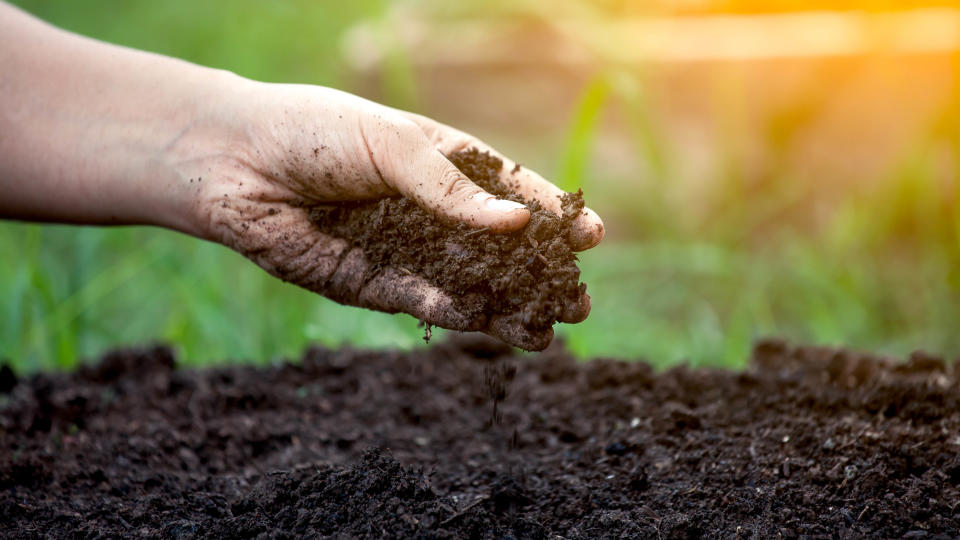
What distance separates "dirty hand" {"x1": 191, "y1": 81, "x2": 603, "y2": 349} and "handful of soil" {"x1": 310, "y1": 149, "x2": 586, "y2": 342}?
22mm

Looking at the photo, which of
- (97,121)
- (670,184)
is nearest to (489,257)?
(97,121)

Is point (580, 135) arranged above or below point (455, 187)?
above

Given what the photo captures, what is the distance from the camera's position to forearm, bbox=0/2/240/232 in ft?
5.38

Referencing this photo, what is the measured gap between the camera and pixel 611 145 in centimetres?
379

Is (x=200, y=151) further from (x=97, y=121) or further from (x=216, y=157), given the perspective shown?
(x=97, y=121)

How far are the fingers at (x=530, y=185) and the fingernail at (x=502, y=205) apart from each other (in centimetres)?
12

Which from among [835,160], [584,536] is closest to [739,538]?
[584,536]

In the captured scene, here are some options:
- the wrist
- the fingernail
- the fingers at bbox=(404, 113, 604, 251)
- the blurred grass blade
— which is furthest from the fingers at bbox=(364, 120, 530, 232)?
the blurred grass blade

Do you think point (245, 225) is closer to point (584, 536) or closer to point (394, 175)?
point (394, 175)

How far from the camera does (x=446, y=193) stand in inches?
53.7

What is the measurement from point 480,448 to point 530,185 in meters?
0.53

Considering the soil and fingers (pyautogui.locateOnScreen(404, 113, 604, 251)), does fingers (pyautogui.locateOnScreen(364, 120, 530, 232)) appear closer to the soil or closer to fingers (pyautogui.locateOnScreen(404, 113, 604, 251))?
fingers (pyautogui.locateOnScreen(404, 113, 604, 251))

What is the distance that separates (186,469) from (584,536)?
0.79 m

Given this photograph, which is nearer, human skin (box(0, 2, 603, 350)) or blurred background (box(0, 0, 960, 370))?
human skin (box(0, 2, 603, 350))
